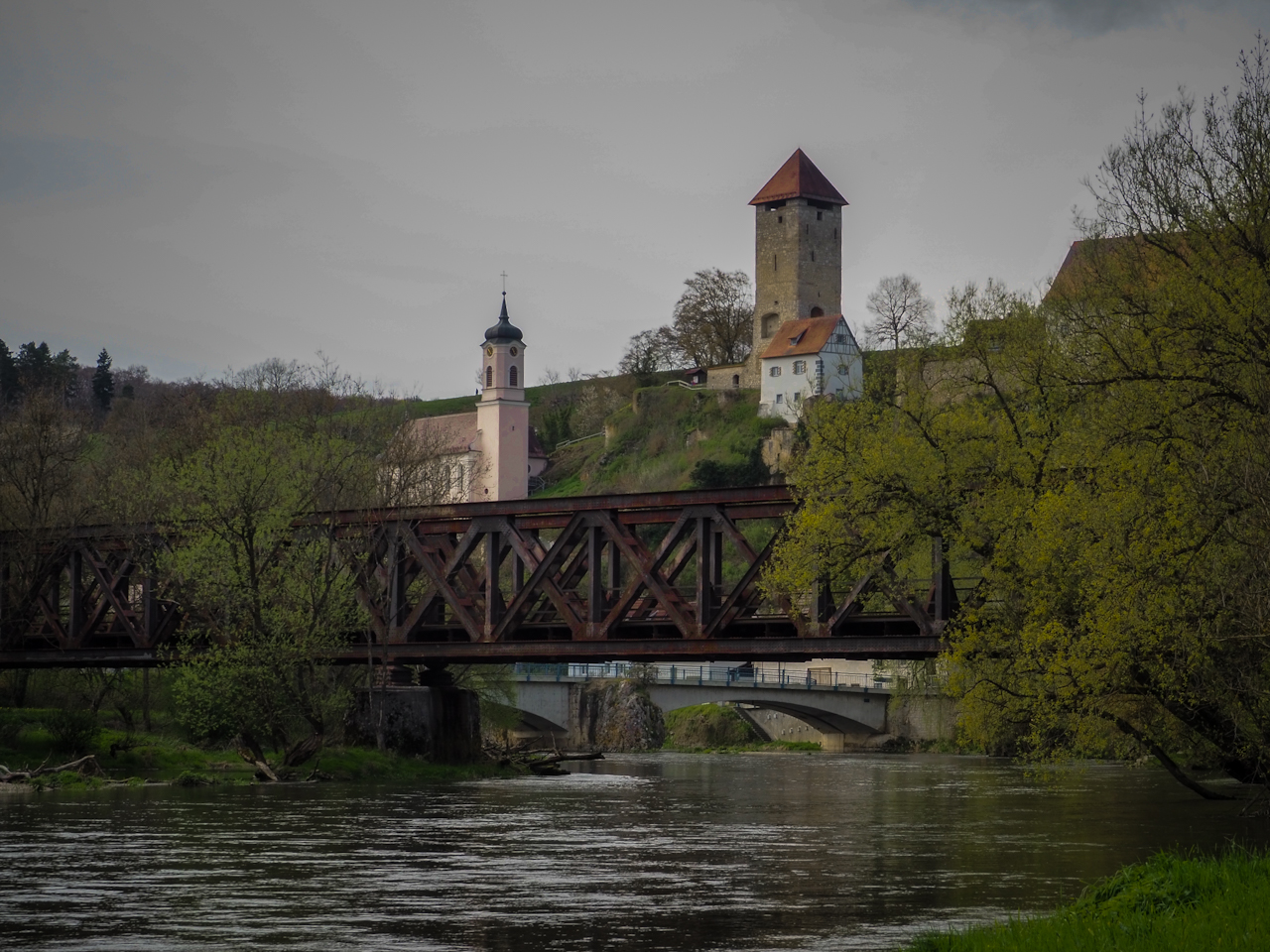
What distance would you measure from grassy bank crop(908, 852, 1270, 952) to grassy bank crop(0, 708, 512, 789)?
25465 mm

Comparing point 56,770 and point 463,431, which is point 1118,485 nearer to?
point 56,770

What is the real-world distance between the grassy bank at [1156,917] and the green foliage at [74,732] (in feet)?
97.1

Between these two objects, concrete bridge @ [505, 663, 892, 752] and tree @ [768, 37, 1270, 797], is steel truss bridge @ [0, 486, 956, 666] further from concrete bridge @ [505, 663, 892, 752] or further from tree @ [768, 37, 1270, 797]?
concrete bridge @ [505, 663, 892, 752]

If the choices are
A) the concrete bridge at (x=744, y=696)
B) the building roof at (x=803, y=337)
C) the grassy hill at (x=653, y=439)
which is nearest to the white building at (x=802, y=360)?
the building roof at (x=803, y=337)

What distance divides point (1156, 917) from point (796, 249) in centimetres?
12505

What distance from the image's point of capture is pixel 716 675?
261 ft

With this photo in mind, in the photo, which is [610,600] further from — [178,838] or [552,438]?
[552,438]

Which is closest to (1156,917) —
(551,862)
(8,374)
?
(551,862)

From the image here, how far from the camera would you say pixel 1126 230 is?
26.8 meters

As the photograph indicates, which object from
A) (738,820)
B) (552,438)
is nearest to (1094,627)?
(738,820)

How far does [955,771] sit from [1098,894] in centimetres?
3684

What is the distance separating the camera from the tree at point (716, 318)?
145 metres

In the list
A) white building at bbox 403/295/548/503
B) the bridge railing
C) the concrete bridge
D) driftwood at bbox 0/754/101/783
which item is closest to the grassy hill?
white building at bbox 403/295/548/503

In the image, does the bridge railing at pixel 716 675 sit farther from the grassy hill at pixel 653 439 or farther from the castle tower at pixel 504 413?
the castle tower at pixel 504 413
